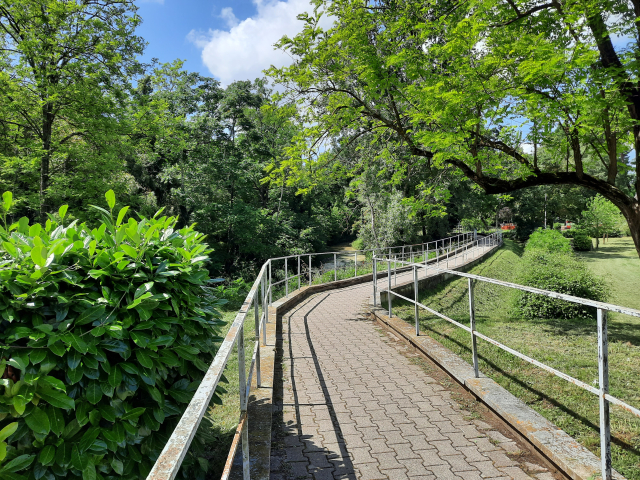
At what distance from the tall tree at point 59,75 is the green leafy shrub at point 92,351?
44.3ft

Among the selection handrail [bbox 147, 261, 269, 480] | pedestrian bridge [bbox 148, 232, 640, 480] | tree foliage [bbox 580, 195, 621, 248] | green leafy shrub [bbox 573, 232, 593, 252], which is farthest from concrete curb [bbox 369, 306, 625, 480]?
green leafy shrub [bbox 573, 232, 593, 252]

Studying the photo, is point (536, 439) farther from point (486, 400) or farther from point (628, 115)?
point (628, 115)

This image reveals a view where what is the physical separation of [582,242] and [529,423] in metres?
43.7

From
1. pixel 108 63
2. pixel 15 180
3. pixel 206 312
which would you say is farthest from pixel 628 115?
pixel 15 180

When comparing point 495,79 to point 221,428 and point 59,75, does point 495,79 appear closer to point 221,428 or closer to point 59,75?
point 221,428

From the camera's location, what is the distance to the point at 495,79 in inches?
296

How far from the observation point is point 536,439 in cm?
307

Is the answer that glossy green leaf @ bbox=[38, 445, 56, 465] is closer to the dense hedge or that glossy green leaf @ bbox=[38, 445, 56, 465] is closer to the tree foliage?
the dense hedge

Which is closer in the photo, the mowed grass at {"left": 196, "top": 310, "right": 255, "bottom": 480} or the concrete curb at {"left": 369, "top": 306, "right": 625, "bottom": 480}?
the concrete curb at {"left": 369, "top": 306, "right": 625, "bottom": 480}

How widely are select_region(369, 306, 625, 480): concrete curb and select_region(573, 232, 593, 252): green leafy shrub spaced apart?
41848mm

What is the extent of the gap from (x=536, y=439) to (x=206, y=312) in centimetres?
263

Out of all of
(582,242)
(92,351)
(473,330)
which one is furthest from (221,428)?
(582,242)

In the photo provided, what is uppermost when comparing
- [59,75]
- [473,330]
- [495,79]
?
[59,75]

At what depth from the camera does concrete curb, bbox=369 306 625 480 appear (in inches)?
107
